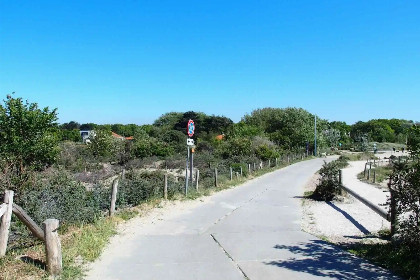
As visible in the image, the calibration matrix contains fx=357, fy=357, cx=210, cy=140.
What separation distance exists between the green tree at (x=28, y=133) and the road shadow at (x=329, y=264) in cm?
1487

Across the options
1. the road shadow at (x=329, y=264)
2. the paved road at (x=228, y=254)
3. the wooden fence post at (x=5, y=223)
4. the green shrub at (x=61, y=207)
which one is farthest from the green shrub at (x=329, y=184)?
the wooden fence post at (x=5, y=223)

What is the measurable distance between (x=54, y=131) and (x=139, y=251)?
702 inches

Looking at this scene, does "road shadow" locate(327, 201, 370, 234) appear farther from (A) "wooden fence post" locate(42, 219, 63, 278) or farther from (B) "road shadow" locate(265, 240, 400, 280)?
(A) "wooden fence post" locate(42, 219, 63, 278)

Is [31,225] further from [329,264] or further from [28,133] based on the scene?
[28,133]

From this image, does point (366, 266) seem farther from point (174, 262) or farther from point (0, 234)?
point (0, 234)

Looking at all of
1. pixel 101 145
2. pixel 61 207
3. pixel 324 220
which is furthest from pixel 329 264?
pixel 101 145

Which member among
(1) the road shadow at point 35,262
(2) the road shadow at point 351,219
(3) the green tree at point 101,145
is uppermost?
(3) the green tree at point 101,145

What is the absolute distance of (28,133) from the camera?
1877 cm

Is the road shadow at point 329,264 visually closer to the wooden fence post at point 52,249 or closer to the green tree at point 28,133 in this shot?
the wooden fence post at point 52,249

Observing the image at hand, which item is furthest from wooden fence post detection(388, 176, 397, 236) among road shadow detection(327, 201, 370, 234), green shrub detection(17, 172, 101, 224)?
green shrub detection(17, 172, 101, 224)

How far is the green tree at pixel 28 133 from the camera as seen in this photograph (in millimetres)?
17906

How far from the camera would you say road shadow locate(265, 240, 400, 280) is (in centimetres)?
562

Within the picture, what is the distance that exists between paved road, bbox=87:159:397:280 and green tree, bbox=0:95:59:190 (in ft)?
36.0

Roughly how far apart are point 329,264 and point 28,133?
17323mm
